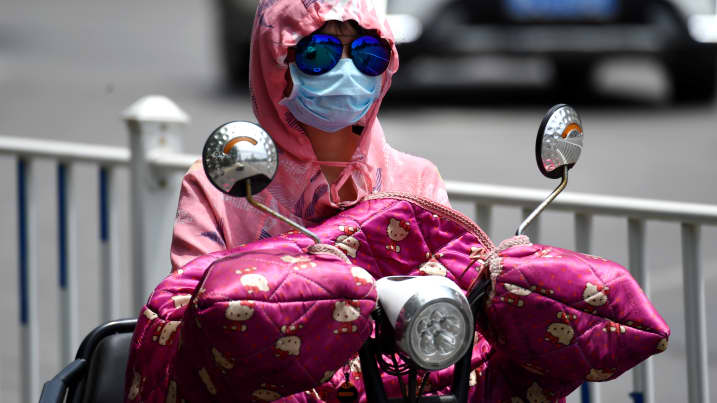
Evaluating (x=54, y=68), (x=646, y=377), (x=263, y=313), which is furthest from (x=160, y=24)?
(x=263, y=313)

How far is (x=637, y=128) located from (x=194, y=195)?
27.8 feet

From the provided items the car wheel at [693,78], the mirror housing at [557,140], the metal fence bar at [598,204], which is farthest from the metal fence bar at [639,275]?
the car wheel at [693,78]

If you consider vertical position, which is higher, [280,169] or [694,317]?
[280,169]

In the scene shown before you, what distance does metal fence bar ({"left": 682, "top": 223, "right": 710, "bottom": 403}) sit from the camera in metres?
3.15

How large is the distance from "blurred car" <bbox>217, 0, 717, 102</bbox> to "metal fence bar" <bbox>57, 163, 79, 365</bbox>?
5.67 meters

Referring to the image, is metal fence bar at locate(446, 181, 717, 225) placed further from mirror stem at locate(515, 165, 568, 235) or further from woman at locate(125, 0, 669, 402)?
mirror stem at locate(515, 165, 568, 235)

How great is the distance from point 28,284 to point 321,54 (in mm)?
2135

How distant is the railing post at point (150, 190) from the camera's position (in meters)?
3.84

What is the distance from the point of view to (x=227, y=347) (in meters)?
1.65

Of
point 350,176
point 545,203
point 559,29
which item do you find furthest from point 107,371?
point 559,29

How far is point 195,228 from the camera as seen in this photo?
2379 millimetres

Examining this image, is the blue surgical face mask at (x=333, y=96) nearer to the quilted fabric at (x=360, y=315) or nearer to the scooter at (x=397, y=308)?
the quilted fabric at (x=360, y=315)

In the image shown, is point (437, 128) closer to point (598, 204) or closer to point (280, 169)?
point (598, 204)

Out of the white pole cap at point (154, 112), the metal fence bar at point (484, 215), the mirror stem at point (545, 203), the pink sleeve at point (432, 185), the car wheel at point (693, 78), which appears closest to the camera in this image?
the mirror stem at point (545, 203)
